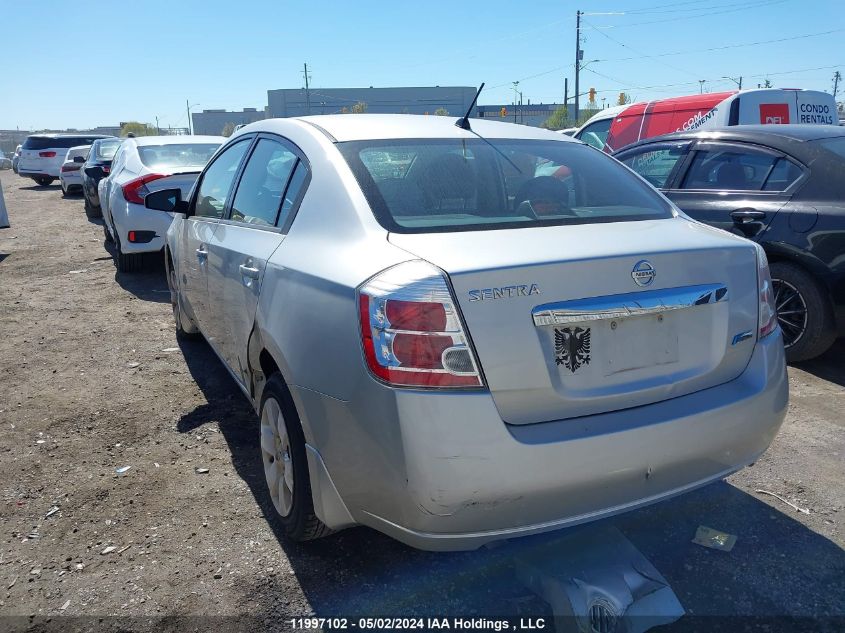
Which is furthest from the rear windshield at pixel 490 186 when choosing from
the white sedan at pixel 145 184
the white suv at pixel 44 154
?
the white suv at pixel 44 154

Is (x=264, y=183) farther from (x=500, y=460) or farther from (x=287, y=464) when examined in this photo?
(x=500, y=460)

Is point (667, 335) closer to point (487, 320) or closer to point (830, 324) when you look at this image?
point (487, 320)

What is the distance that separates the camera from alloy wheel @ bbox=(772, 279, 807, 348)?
4.75 meters

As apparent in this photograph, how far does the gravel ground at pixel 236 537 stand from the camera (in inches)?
101

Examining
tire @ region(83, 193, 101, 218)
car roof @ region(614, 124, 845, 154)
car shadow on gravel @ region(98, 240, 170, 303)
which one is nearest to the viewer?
car roof @ region(614, 124, 845, 154)

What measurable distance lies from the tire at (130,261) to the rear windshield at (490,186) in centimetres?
618

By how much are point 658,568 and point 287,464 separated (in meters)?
1.50

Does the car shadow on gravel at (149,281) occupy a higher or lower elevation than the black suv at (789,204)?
lower

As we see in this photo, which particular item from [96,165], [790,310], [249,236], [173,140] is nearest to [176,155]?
[173,140]

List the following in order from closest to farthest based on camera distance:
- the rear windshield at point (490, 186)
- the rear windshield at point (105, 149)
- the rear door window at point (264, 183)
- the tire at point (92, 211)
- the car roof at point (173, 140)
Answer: the rear windshield at point (490, 186) < the rear door window at point (264, 183) < the car roof at point (173, 140) < the tire at point (92, 211) < the rear windshield at point (105, 149)

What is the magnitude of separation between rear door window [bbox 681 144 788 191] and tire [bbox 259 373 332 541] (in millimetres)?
3975

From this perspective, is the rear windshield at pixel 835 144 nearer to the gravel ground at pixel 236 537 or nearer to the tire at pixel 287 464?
the gravel ground at pixel 236 537

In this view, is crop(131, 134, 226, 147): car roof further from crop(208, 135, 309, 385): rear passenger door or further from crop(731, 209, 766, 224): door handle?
crop(731, 209, 766, 224): door handle

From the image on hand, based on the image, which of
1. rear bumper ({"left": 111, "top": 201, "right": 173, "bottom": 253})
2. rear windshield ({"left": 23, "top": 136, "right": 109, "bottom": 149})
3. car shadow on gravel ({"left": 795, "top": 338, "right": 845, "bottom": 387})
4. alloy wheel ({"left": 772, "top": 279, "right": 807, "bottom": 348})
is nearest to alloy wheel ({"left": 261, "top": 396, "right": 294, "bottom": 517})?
alloy wheel ({"left": 772, "top": 279, "right": 807, "bottom": 348})
